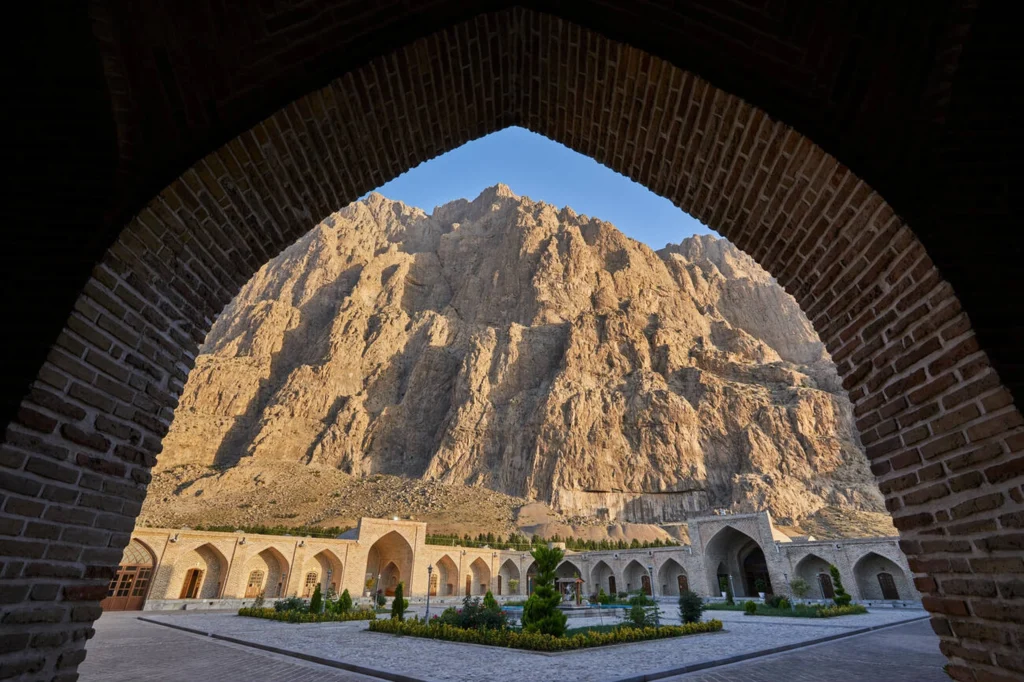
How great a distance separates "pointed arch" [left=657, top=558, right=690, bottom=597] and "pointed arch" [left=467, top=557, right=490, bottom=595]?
13.0 metres

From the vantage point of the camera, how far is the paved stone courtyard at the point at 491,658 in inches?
338

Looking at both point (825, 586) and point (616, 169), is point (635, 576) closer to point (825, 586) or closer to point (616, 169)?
point (825, 586)

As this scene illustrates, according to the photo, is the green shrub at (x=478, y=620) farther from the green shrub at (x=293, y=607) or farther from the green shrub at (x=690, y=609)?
the green shrub at (x=293, y=607)

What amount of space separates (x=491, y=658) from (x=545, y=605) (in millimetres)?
3473

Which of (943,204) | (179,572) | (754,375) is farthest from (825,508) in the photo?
(943,204)

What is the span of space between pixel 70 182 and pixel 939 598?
5383 millimetres

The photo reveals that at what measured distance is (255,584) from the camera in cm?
2944

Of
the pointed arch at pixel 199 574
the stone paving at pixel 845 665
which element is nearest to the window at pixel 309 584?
the pointed arch at pixel 199 574

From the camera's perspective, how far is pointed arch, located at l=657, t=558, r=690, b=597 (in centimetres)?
3475

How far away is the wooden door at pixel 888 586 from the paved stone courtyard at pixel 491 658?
15410mm

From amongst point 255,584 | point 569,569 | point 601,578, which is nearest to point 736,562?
point 601,578

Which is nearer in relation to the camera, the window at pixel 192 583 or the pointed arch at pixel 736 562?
the window at pixel 192 583

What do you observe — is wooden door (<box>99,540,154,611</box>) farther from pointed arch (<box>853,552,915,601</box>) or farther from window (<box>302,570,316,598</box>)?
pointed arch (<box>853,552,915,601</box>)

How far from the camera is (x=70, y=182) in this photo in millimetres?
2889
